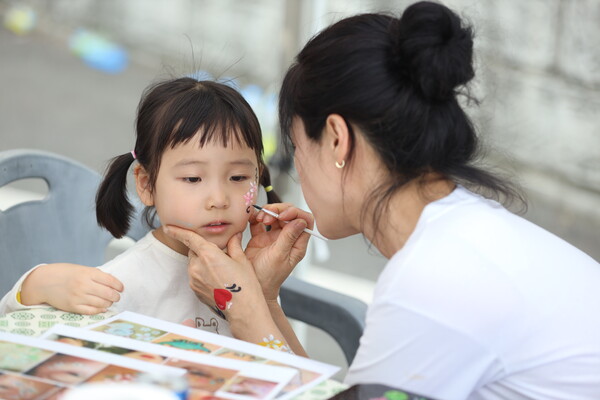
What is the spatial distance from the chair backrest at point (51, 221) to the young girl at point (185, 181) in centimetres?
25

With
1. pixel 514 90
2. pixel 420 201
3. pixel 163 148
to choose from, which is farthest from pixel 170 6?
pixel 420 201

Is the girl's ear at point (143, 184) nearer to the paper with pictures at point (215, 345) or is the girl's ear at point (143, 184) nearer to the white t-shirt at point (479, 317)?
the paper with pictures at point (215, 345)

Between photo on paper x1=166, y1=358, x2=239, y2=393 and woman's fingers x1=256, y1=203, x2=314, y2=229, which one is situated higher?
woman's fingers x1=256, y1=203, x2=314, y2=229

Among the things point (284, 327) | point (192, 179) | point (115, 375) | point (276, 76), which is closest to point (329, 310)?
point (284, 327)

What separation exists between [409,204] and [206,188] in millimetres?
390

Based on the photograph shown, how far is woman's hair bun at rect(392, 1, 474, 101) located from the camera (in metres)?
1.07

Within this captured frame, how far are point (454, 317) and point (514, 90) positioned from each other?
264cm

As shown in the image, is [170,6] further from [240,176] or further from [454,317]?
[454,317]

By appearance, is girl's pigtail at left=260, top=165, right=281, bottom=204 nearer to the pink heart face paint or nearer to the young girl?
the young girl

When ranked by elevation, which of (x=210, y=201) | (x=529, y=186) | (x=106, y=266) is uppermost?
(x=210, y=201)

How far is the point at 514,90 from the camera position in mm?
3451

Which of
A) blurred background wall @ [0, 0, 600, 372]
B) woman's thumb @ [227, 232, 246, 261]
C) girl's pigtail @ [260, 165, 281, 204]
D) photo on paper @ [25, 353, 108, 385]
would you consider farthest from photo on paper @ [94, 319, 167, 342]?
blurred background wall @ [0, 0, 600, 372]

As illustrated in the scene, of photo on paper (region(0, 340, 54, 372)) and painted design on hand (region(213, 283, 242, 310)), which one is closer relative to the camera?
photo on paper (region(0, 340, 54, 372))

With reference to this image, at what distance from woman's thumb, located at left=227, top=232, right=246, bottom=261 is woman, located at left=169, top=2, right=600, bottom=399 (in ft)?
0.55
